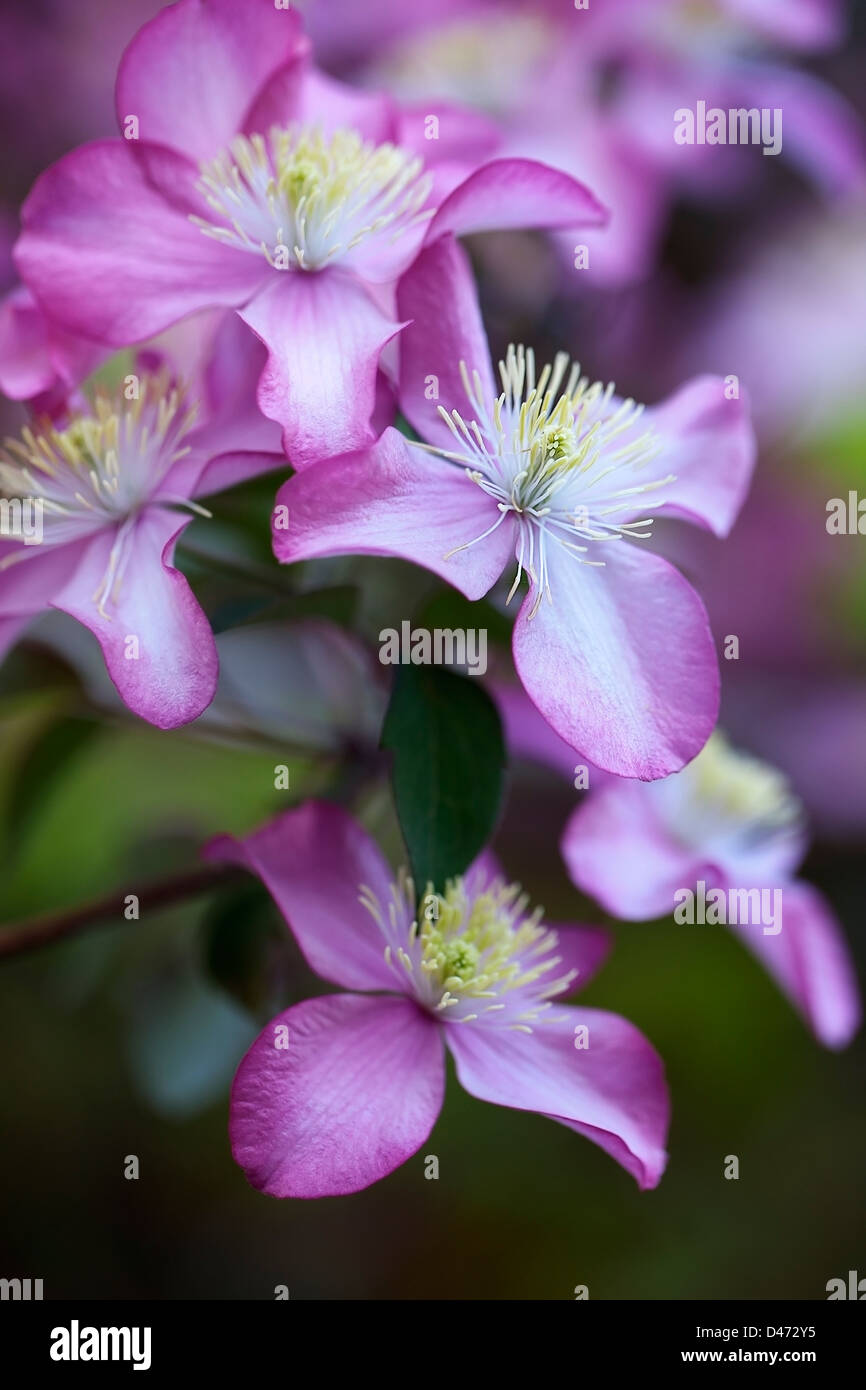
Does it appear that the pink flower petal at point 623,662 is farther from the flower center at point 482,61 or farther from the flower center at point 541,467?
the flower center at point 482,61

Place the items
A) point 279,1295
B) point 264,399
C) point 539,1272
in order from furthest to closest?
point 539,1272 → point 279,1295 → point 264,399

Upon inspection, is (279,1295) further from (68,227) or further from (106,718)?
(68,227)

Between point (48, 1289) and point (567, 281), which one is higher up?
point (567, 281)

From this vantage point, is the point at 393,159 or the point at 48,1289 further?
the point at 48,1289

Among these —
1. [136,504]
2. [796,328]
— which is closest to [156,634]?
[136,504]

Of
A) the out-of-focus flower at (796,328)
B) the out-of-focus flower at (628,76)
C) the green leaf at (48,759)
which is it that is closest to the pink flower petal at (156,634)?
the green leaf at (48,759)

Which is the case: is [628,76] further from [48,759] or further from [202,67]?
[48,759]

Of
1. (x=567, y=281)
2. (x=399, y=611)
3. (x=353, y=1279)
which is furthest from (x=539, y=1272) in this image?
(x=567, y=281)

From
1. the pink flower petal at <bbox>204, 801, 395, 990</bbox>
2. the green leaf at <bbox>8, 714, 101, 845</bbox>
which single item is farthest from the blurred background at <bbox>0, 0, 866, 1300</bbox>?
the pink flower petal at <bbox>204, 801, 395, 990</bbox>

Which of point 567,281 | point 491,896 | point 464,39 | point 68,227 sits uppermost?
point 464,39
